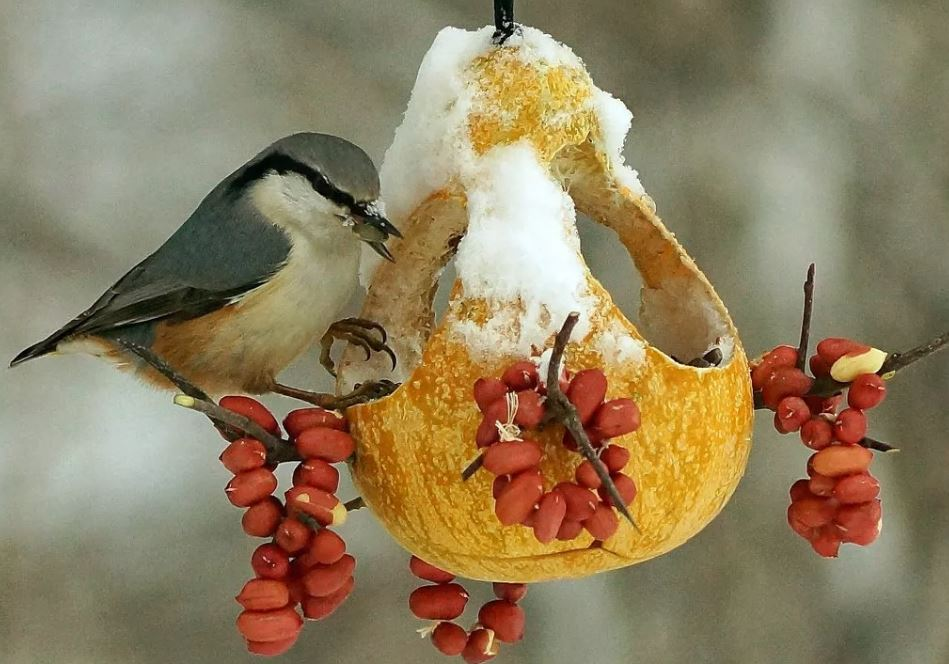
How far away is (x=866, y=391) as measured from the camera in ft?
2.54

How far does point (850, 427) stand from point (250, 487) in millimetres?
462

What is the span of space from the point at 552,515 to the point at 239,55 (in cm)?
100

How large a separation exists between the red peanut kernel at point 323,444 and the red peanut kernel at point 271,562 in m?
0.08

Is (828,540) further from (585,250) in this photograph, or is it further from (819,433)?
(585,250)

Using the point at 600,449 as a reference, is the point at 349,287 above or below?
above

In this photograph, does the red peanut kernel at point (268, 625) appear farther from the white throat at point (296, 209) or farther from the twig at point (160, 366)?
the white throat at point (296, 209)

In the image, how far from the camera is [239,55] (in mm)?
1396

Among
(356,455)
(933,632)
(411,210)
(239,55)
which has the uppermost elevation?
(239,55)

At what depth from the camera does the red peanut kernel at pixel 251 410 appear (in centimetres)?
76

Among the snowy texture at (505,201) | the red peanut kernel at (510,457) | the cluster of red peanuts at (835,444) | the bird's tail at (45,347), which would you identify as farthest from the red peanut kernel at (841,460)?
the bird's tail at (45,347)

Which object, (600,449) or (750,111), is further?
(750,111)

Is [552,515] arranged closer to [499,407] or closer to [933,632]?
[499,407]

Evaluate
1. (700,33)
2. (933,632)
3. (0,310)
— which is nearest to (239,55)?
(0,310)

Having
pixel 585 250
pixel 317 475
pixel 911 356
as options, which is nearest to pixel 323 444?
pixel 317 475
